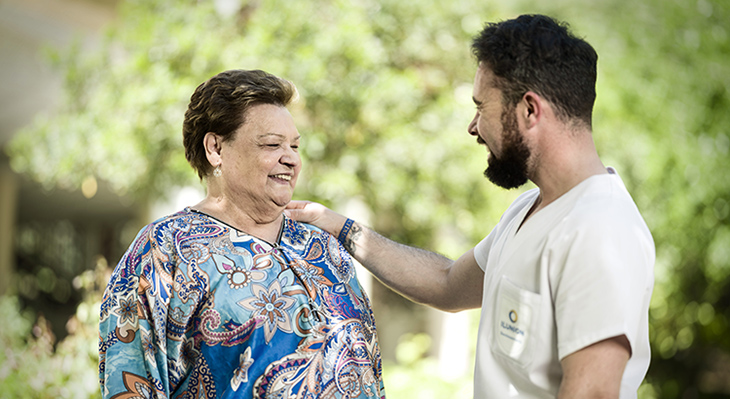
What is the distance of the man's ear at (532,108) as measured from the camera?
181 cm

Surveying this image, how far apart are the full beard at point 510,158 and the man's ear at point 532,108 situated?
0.11 feet

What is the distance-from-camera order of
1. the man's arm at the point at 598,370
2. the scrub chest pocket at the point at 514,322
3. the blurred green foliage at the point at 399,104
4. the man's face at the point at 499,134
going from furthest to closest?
the blurred green foliage at the point at 399,104
the man's face at the point at 499,134
the scrub chest pocket at the point at 514,322
the man's arm at the point at 598,370

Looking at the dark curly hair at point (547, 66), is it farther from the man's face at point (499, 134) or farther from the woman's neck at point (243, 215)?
the woman's neck at point (243, 215)

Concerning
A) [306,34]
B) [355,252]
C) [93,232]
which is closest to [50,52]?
[306,34]

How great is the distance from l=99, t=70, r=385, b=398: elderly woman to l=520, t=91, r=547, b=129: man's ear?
0.81 m

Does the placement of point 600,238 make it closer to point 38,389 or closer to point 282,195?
point 282,195

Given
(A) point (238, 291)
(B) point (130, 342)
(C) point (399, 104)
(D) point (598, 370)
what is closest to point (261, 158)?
(A) point (238, 291)

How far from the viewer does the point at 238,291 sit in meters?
2.06

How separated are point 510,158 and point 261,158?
32.3 inches

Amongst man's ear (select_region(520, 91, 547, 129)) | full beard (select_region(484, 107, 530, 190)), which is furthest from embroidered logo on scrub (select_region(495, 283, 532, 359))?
man's ear (select_region(520, 91, 547, 129))

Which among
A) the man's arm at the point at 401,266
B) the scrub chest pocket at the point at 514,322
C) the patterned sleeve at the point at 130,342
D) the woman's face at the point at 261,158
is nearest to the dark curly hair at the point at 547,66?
the scrub chest pocket at the point at 514,322

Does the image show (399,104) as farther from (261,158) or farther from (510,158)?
(510,158)

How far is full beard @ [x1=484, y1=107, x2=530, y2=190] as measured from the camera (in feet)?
6.16

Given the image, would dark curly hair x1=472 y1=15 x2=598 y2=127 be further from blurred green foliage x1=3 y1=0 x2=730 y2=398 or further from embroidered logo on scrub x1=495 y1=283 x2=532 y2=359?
blurred green foliage x1=3 y1=0 x2=730 y2=398
